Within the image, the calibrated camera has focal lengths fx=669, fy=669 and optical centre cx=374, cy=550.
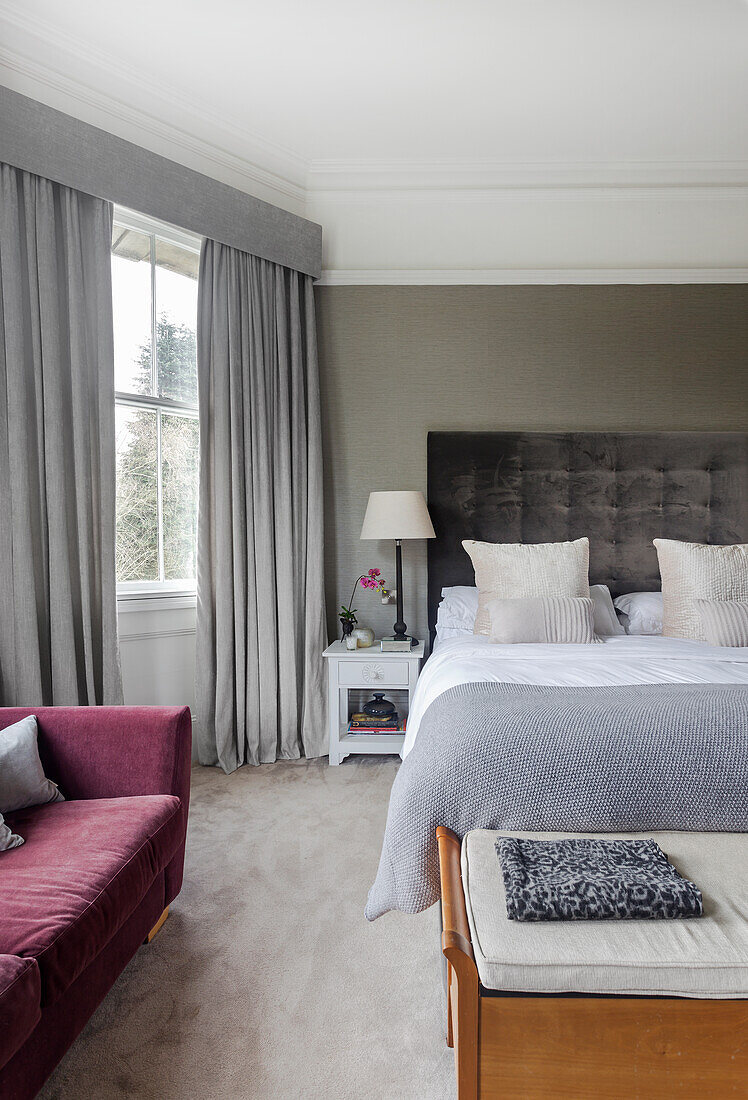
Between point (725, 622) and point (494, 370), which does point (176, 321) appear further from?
point (725, 622)

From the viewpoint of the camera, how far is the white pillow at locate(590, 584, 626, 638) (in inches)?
122

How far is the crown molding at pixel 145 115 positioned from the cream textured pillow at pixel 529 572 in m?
2.12

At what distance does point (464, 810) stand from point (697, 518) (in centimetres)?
251

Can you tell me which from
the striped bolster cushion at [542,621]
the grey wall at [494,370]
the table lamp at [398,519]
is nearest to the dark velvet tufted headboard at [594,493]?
the grey wall at [494,370]

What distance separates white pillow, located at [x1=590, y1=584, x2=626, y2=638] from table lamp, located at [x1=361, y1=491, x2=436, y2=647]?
85 centimetres

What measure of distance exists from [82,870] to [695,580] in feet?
8.54

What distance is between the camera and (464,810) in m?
1.57

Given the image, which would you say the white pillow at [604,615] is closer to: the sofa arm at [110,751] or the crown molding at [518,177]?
the sofa arm at [110,751]

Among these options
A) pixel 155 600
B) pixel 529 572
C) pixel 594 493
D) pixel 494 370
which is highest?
pixel 494 370

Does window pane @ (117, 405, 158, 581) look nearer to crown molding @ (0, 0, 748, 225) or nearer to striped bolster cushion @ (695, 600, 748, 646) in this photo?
crown molding @ (0, 0, 748, 225)

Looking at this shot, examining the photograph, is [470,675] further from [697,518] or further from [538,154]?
[538,154]

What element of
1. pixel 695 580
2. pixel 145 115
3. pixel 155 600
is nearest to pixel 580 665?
pixel 695 580

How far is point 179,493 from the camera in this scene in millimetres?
3344

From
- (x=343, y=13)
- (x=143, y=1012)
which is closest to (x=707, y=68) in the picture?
(x=343, y=13)
